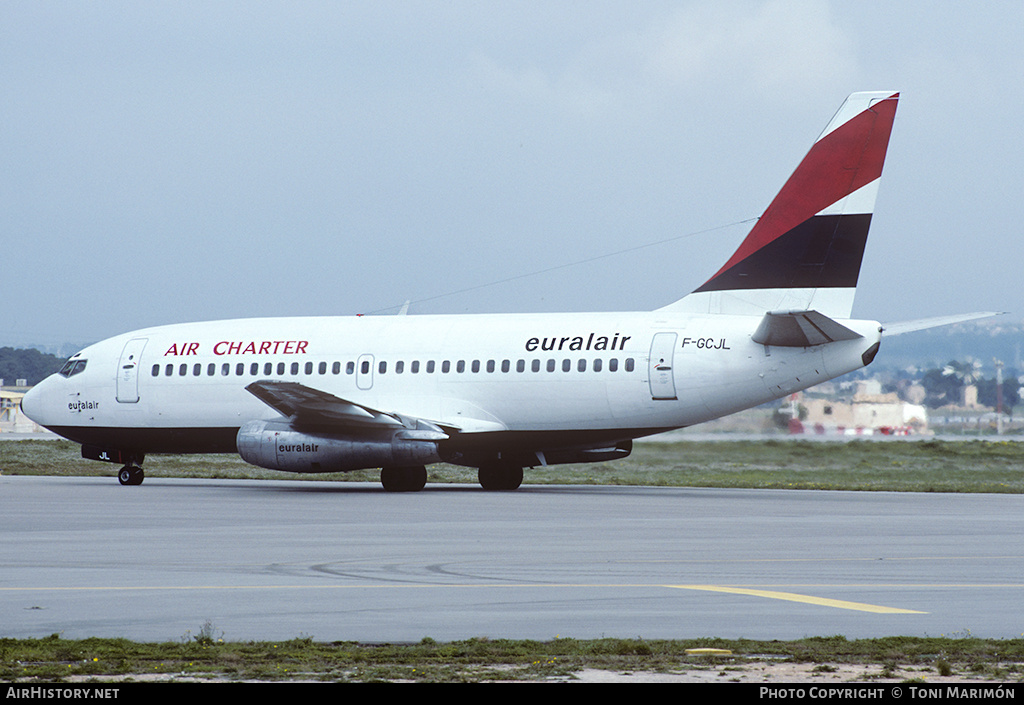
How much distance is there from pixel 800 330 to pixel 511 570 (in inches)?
643

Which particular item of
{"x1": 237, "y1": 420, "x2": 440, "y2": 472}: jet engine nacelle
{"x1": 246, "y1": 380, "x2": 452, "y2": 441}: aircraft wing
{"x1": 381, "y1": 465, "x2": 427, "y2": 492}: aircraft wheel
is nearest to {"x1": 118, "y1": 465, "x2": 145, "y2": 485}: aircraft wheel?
{"x1": 237, "y1": 420, "x2": 440, "y2": 472}: jet engine nacelle

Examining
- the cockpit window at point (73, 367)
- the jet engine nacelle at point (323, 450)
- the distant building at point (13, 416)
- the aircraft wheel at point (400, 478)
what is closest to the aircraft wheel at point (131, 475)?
the cockpit window at point (73, 367)

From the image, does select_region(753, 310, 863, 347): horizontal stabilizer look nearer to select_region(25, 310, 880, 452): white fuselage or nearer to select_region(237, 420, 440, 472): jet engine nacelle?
select_region(25, 310, 880, 452): white fuselage

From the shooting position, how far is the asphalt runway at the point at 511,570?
430 inches

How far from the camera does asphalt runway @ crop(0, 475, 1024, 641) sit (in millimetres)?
10922

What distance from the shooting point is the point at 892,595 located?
12.7 m

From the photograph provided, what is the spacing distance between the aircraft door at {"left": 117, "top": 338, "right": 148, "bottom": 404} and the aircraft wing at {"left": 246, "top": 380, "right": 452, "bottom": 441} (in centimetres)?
571

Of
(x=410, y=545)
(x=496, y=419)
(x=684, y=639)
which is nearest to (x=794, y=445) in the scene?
(x=496, y=419)

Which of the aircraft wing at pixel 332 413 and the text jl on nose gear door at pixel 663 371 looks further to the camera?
the aircraft wing at pixel 332 413

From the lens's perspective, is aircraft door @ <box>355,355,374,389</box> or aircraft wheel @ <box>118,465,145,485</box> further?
aircraft wheel @ <box>118,465,145,485</box>

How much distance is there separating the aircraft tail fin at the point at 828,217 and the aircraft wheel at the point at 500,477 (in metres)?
7.51

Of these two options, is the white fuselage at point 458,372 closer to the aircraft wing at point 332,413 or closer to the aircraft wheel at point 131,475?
the aircraft wheel at point 131,475
